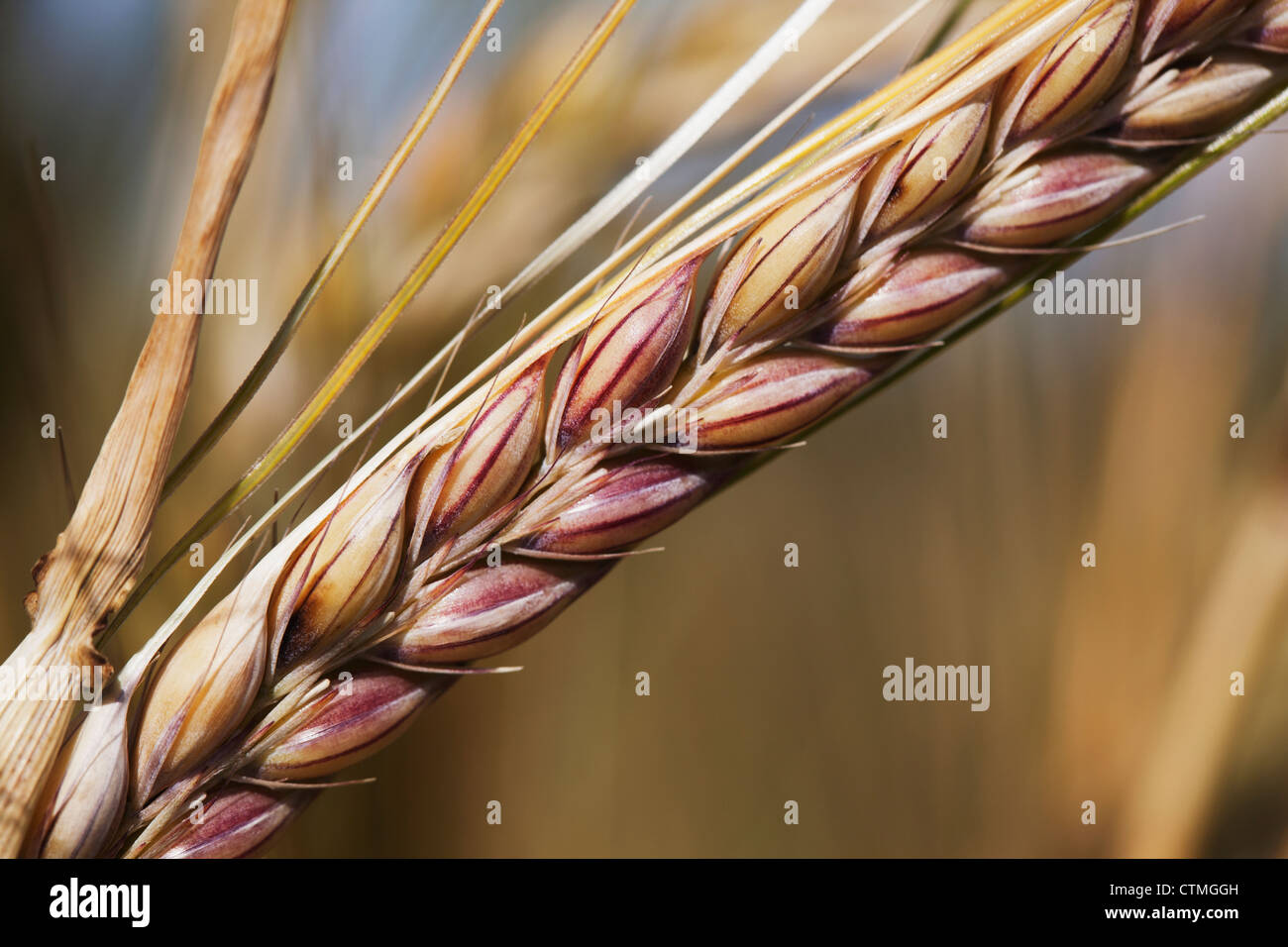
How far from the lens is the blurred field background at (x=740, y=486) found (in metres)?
0.45

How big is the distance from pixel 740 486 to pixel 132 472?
0.44 metres

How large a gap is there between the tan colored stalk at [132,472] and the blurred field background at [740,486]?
23cm

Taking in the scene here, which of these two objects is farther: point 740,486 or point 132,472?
point 740,486

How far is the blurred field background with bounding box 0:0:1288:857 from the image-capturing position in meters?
0.45

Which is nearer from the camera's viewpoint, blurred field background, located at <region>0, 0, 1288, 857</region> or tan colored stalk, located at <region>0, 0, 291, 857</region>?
tan colored stalk, located at <region>0, 0, 291, 857</region>

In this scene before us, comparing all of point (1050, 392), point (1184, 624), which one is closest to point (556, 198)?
point (1050, 392)

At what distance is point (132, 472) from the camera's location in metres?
0.20

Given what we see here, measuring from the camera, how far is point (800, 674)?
1.82ft

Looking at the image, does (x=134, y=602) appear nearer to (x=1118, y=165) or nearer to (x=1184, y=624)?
(x=1118, y=165)

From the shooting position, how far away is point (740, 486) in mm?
582

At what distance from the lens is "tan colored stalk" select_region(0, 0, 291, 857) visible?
0.58ft

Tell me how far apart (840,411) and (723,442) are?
0.15 feet

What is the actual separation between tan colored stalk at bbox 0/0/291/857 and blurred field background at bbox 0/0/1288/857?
228mm
